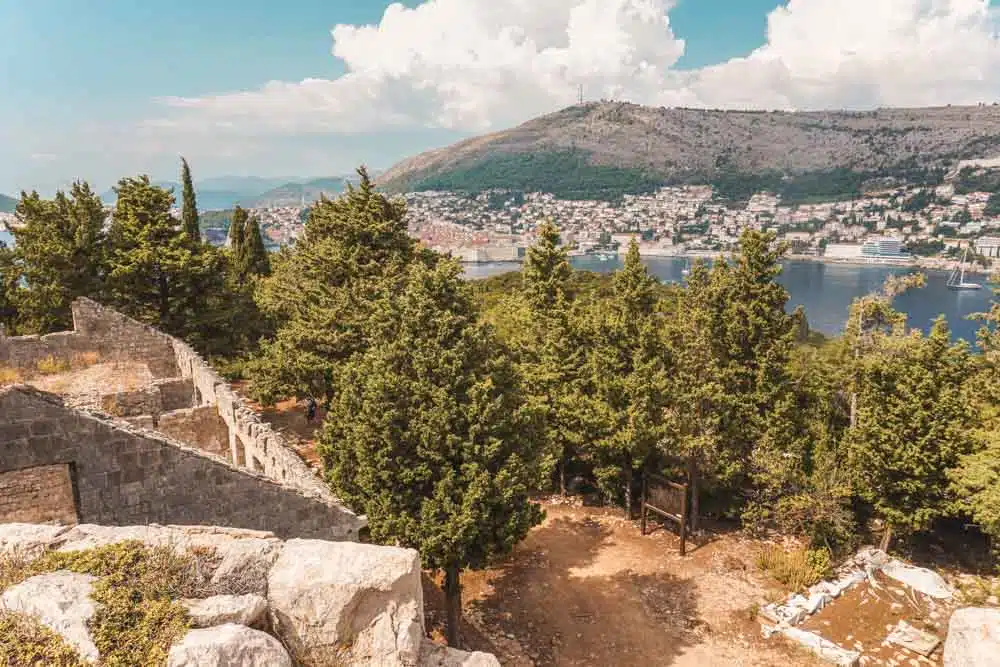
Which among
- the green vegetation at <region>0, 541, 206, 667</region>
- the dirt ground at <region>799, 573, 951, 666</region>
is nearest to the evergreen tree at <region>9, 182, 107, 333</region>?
the green vegetation at <region>0, 541, 206, 667</region>

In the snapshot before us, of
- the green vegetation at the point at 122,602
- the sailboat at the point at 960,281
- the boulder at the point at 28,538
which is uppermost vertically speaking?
the boulder at the point at 28,538

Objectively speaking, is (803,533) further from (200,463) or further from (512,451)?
(200,463)

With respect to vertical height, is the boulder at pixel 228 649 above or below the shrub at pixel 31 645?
below

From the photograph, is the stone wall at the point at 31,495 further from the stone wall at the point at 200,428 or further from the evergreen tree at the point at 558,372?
the evergreen tree at the point at 558,372

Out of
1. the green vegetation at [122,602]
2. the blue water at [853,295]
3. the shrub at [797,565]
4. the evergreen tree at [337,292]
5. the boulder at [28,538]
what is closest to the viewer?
the green vegetation at [122,602]

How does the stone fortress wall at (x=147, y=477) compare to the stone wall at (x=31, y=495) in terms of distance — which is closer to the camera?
the stone fortress wall at (x=147, y=477)

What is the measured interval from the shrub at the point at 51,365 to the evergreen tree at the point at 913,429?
83.6 feet

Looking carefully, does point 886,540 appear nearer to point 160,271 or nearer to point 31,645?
point 31,645

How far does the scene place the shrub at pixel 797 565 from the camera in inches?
672

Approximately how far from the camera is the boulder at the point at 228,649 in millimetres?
4215

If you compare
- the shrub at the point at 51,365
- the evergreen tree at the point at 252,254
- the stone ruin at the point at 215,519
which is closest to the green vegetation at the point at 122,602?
the stone ruin at the point at 215,519

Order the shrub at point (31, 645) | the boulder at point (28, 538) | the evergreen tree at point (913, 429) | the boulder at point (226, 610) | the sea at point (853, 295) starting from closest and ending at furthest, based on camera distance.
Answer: the shrub at point (31, 645) < the boulder at point (226, 610) < the boulder at point (28, 538) < the evergreen tree at point (913, 429) < the sea at point (853, 295)

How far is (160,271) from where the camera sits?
25672mm

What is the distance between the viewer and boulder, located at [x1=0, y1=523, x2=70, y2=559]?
501cm
